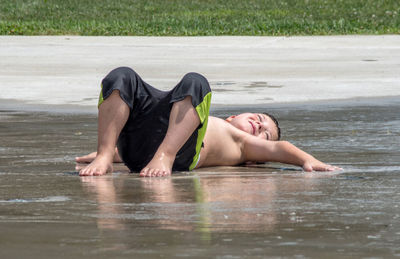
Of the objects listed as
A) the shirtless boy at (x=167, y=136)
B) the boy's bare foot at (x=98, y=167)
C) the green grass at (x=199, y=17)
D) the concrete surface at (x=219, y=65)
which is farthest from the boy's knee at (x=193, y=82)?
the green grass at (x=199, y=17)

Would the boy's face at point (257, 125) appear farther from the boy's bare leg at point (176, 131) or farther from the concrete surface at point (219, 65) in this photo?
the concrete surface at point (219, 65)

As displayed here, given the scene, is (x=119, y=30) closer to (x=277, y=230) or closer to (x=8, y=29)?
(x=8, y=29)

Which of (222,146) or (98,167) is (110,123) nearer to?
(98,167)

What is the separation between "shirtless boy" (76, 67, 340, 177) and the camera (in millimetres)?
6141

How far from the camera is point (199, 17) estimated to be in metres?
27.2

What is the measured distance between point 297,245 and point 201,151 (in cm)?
271

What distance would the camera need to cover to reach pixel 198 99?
6180mm

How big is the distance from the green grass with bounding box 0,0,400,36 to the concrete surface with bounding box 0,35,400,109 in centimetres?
Answer: 210

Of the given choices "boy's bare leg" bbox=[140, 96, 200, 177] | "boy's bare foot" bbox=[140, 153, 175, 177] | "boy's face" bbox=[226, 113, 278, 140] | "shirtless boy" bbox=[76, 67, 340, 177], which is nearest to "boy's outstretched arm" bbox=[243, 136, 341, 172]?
"shirtless boy" bbox=[76, 67, 340, 177]

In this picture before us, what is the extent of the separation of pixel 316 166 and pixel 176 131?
32.7 inches

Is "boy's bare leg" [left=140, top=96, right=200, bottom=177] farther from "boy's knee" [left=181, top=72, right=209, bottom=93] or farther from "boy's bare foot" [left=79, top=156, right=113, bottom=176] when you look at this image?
"boy's bare foot" [left=79, top=156, right=113, bottom=176]

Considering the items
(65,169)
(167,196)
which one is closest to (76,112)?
(65,169)

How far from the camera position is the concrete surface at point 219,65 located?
12.2 metres

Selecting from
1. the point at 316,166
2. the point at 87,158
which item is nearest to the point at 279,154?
the point at 316,166
